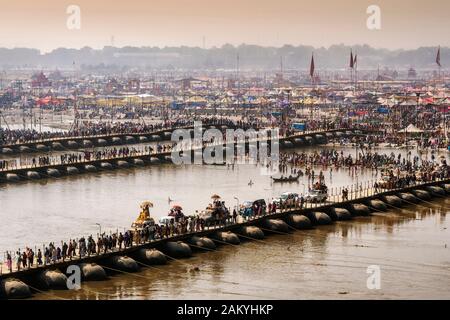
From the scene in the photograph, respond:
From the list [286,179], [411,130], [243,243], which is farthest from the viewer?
[411,130]

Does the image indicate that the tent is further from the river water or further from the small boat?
the small boat

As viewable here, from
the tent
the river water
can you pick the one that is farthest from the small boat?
the tent

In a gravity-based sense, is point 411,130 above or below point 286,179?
above

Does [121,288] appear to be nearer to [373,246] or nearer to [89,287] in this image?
[89,287]

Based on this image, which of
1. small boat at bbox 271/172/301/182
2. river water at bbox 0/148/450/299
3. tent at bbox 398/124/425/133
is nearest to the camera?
river water at bbox 0/148/450/299

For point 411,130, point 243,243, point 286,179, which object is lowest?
point 286,179

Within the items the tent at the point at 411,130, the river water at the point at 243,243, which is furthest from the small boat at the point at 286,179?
the tent at the point at 411,130

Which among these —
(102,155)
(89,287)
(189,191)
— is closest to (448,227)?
(189,191)

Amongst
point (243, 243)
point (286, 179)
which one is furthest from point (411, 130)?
point (243, 243)

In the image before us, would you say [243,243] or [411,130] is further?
[411,130]

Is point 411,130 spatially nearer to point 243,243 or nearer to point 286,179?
point 286,179
